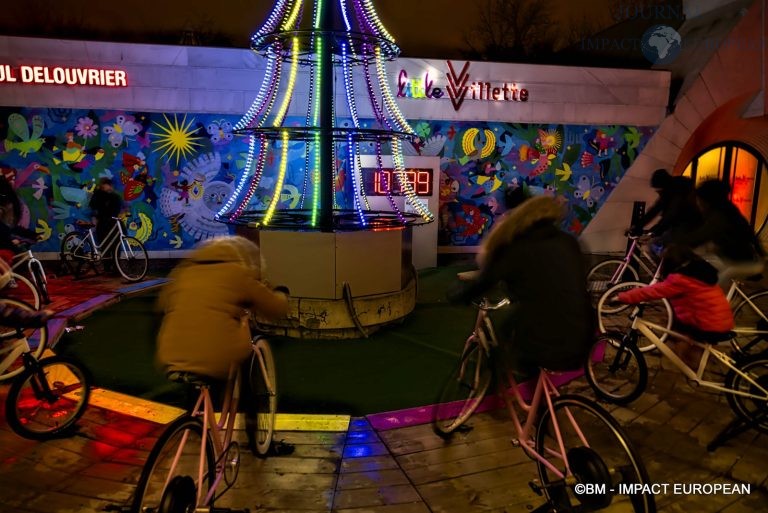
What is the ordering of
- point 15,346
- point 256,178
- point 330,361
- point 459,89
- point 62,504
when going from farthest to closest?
point 459,89 → point 256,178 → point 330,361 → point 15,346 → point 62,504

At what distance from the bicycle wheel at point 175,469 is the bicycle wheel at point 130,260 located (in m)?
8.00

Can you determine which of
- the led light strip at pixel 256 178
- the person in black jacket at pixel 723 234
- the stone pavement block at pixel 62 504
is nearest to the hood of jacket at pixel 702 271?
the person in black jacket at pixel 723 234

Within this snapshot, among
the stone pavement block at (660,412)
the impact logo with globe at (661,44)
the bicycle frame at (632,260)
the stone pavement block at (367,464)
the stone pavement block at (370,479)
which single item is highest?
the impact logo with globe at (661,44)

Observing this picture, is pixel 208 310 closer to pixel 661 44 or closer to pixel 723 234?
pixel 723 234

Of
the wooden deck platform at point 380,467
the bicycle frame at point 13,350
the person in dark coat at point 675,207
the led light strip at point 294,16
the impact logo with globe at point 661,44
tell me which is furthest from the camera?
the impact logo with globe at point 661,44

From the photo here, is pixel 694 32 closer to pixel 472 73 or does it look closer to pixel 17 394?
pixel 472 73

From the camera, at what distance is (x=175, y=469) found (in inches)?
115

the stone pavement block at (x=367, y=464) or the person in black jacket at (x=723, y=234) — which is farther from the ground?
the person in black jacket at (x=723, y=234)

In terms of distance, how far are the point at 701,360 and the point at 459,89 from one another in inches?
375

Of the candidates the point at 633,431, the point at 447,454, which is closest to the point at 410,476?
the point at 447,454

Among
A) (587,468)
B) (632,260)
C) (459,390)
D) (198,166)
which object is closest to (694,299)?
(459,390)

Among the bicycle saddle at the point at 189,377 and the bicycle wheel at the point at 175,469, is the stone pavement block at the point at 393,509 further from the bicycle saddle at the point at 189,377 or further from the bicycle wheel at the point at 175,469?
the bicycle saddle at the point at 189,377

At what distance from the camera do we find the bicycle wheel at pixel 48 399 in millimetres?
4465

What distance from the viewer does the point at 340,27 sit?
7.90m
